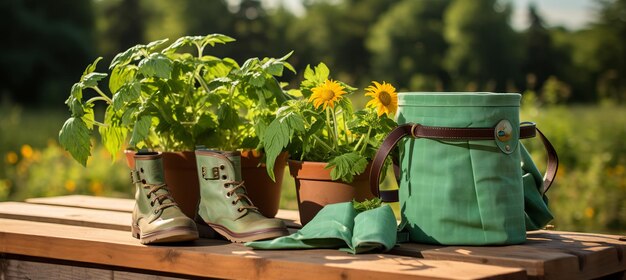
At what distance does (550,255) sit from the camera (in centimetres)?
176

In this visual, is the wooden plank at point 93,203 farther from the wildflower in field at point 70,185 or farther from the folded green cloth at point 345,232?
the wildflower in field at point 70,185

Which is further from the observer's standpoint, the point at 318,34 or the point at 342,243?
the point at 318,34

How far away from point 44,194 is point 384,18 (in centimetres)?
1930

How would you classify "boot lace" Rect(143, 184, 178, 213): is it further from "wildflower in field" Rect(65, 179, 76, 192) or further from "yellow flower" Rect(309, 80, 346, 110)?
"wildflower in field" Rect(65, 179, 76, 192)

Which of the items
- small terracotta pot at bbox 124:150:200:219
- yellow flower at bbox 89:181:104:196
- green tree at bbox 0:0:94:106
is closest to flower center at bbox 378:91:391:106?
small terracotta pot at bbox 124:150:200:219

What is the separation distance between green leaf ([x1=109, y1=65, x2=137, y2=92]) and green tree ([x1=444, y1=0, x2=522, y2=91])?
1548 centimetres

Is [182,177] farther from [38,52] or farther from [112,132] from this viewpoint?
[38,52]

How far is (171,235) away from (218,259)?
0.16 metres

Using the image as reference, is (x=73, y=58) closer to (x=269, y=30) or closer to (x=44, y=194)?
(x=269, y=30)

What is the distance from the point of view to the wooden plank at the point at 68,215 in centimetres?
233

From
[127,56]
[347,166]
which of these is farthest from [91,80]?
[347,166]

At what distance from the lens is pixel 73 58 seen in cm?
1994

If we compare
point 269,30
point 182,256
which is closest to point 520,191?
point 182,256

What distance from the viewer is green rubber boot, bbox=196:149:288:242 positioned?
196 cm
